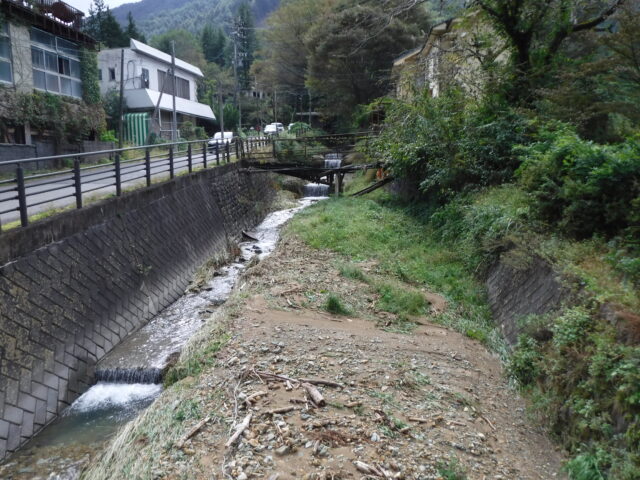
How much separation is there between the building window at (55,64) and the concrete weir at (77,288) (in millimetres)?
12972

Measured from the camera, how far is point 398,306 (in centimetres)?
877

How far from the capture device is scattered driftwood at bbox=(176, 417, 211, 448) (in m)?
4.78

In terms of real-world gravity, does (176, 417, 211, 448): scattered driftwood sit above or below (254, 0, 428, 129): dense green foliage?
below

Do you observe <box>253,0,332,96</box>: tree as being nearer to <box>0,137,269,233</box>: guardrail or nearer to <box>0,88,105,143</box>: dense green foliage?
<box>0,137,269,233</box>: guardrail

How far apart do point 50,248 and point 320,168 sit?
16.3 metres

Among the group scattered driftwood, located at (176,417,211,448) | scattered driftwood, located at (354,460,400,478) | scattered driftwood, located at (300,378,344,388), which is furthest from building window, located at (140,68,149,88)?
scattered driftwood, located at (354,460,400,478)

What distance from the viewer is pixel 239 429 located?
4785 mm

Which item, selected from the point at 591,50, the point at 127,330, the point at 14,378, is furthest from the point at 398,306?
the point at 591,50

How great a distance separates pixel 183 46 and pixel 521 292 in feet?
239

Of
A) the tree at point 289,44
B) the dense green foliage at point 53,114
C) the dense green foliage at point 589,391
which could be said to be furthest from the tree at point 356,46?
the dense green foliage at point 589,391

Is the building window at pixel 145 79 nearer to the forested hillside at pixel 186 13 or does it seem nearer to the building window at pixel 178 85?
the building window at pixel 178 85

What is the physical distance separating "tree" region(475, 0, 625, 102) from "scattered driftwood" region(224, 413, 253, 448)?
38.6 feet

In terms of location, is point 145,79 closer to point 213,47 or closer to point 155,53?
point 155,53

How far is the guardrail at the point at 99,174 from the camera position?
7.53 metres
